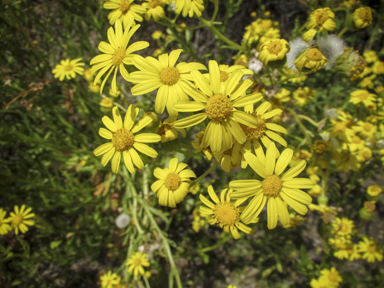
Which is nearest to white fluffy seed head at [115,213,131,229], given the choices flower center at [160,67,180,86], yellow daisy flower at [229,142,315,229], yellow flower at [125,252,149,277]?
yellow flower at [125,252,149,277]

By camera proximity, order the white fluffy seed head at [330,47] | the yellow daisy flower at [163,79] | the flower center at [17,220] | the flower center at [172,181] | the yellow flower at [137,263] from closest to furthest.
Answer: the yellow daisy flower at [163,79]
the flower center at [172,181]
the white fluffy seed head at [330,47]
the yellow flower at [137,263]
the flower center at [17,220]

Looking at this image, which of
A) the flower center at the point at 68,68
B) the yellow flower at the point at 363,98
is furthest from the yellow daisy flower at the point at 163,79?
the yellow flower at the point at 363,98

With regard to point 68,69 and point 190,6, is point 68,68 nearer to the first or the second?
point 68,69

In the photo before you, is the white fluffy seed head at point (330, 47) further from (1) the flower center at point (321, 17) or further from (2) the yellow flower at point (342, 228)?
(2) the yellow flower at point (342, 228)

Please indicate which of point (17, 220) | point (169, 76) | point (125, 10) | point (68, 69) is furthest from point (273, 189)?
point (17, 220)

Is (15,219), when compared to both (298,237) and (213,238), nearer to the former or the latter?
(213,238)

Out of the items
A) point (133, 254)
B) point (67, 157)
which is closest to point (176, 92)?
point (133, 254)
